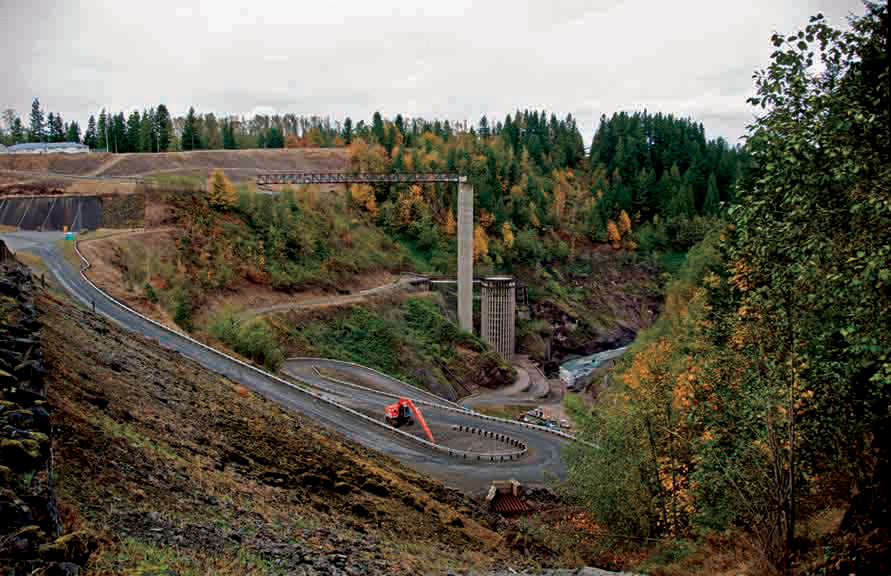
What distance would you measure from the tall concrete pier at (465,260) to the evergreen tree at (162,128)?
67.0m

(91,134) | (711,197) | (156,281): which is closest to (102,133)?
(91,134)

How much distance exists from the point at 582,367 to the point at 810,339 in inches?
2978

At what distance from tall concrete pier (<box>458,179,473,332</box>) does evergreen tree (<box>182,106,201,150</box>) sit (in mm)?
65975

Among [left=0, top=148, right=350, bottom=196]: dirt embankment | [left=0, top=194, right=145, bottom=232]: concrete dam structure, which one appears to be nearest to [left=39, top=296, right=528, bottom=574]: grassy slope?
[left=0, top=194, right=145, bottom=232]: concrete dam structure

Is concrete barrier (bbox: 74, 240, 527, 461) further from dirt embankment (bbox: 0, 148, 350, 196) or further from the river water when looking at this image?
the river water

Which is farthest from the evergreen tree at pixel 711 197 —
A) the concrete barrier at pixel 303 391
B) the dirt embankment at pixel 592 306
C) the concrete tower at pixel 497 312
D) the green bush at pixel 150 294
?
the green bush at pixel 150 294

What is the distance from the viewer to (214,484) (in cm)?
1070

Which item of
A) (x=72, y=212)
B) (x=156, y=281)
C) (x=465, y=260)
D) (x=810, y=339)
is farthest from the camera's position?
(x=465, y=260)

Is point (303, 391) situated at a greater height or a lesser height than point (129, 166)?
lesser

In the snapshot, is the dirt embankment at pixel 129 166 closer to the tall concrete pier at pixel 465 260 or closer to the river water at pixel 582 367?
the tall concrete pier at pixel 465 260

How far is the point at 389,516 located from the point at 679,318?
2732cm

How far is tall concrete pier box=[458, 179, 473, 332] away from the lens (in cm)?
7562

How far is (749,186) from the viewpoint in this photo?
35.5 feet

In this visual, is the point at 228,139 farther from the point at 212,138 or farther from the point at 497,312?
the point at 497,312
